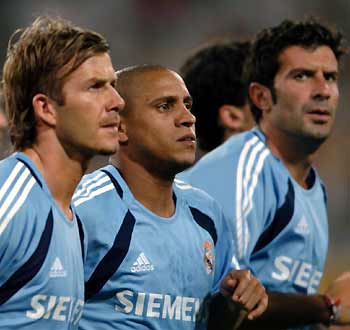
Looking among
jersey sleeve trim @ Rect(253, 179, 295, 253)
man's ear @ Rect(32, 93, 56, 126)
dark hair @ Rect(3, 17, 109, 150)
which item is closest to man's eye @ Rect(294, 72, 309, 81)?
jersey sleeve trim @ Rect(253, 179, 295, 253)

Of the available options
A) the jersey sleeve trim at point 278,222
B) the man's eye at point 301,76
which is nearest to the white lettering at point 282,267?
the jersey sleeve trim at point 278,222

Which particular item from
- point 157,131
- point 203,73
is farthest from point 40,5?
point 157,131

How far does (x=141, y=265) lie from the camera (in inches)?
182

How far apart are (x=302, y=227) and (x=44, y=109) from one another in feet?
6.05

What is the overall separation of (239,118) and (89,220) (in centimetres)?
233

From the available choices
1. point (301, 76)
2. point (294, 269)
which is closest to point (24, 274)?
point (294, 269)

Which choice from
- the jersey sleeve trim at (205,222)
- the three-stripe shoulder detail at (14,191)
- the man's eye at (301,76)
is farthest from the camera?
the man's eye at (301,76)

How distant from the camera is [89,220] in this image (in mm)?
4570

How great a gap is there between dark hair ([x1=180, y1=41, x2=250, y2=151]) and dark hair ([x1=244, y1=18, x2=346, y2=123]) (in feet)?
1.37

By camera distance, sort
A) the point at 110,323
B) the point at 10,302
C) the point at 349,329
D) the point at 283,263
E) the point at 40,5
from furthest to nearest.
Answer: the point at 40,5
the point at 349,329
the point at 283,263
the point at 110,323
the point at 10,302

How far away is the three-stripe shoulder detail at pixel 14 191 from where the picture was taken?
13.0ft

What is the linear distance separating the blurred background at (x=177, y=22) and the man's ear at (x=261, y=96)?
6399 millimetres

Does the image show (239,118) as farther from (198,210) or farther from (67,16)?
(67,16)

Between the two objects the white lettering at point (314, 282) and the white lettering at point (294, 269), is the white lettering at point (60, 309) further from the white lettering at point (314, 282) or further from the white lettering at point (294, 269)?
the white lettering at point (314, 282)
